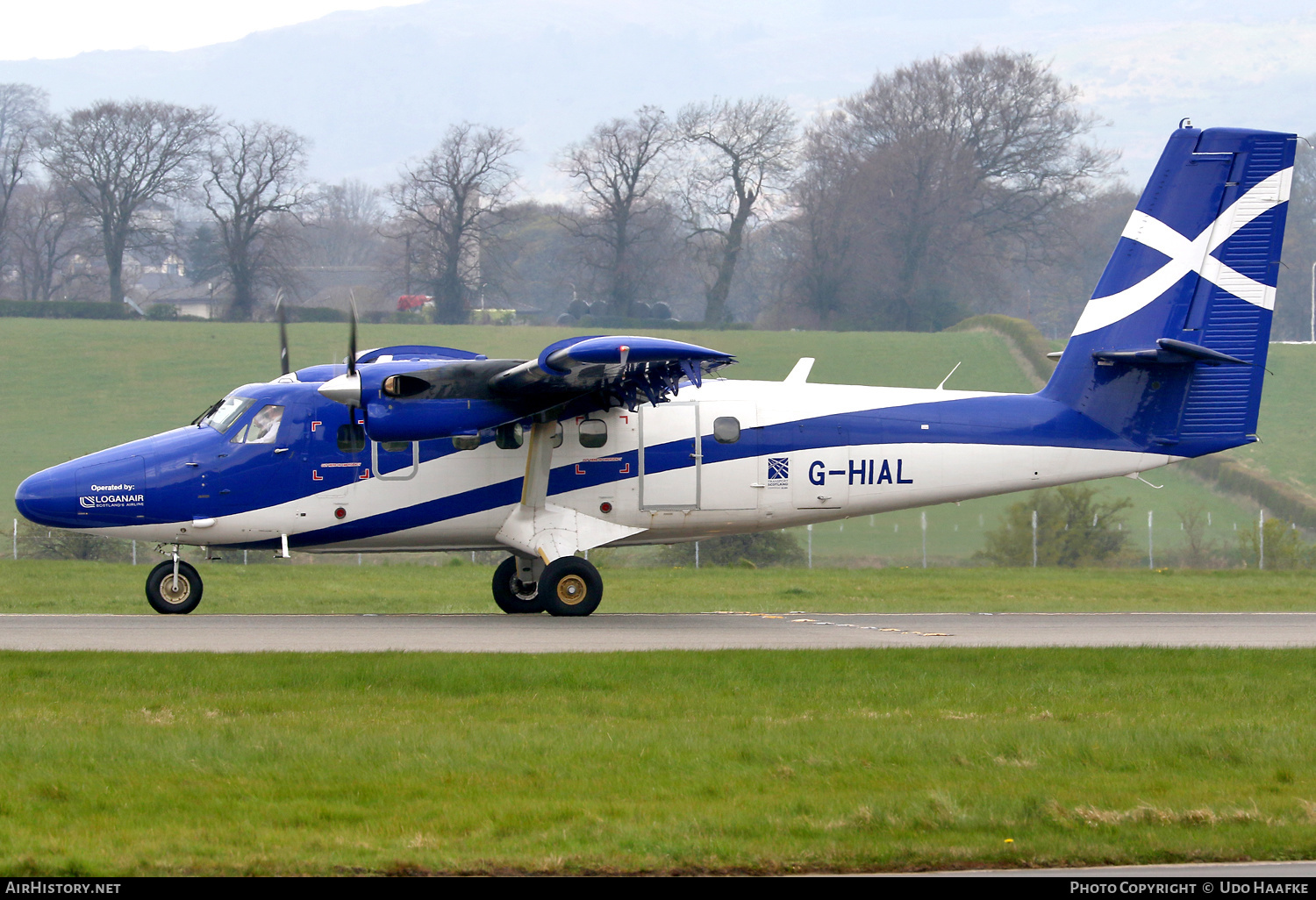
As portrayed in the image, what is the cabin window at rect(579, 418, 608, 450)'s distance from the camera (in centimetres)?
1986

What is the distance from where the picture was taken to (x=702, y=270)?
82.8 meters

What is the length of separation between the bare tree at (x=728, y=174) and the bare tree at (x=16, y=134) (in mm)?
40584

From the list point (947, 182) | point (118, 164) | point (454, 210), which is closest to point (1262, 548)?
point (947, 182)

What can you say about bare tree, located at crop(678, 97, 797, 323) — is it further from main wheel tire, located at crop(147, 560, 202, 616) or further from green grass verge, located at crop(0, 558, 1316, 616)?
main wheel tire, located at crop(147, 560, 202, 616)

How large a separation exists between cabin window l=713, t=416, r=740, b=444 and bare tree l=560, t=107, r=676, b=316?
5507cm

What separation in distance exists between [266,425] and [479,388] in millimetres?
3331

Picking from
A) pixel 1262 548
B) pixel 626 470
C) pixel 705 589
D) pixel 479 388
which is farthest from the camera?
pixel 1262 548

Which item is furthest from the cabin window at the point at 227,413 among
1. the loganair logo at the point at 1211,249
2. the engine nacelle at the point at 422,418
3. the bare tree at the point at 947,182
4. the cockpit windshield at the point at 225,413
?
the bare tree at the point at 947,182

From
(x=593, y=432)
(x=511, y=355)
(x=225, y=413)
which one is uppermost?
(x=511, y=355)

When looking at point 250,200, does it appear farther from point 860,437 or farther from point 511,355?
point 860,437

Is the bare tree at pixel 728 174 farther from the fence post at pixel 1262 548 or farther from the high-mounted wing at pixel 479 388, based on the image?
the high-mounted wing at pixel 479 388

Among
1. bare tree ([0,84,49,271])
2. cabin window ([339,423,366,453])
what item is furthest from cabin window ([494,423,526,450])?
bare tree ([0,84,49,271])

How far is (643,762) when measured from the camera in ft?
32.6
